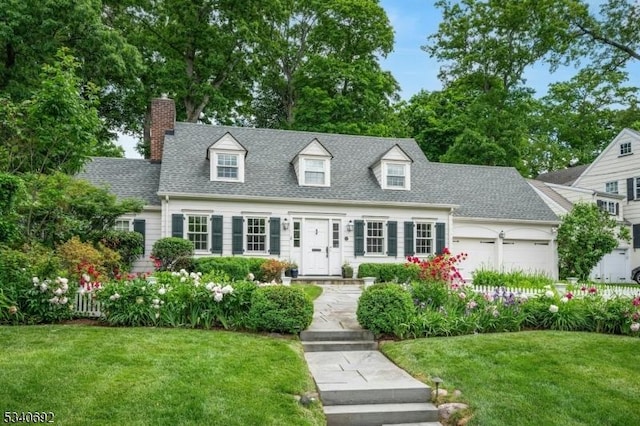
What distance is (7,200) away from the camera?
739cm

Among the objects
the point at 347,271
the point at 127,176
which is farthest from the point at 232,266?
the point at 127,176

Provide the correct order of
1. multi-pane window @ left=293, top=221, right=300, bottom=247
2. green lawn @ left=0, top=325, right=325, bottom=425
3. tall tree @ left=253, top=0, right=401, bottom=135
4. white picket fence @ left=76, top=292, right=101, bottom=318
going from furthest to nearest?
1. tall tree @ left=253, top=0, right=401, bottom=135
2. multi-pane window @ left=293, top=221, right=300, bottom=247
3. white picket fence @ left=76, top=292, right=101, bottom=318
4. green lawn @ left=0, top=325, right=325, bottom=425

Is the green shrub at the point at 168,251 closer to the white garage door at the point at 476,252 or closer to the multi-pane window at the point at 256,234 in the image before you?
the multi-pane window at the point at 256,234

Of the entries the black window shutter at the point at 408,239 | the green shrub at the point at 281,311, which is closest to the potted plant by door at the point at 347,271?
the black window shutter at the point at 408,239

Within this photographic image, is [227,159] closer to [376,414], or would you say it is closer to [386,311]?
[386,311]

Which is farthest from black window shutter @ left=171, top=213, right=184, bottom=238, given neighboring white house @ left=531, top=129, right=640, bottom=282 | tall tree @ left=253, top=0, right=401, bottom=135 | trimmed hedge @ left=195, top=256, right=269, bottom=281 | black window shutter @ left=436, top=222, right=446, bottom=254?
neighboring white house @ left=531, top=129, right=640, bottom=282

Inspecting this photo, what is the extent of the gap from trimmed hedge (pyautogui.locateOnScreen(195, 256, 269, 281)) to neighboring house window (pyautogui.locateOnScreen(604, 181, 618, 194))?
2086 centimetres

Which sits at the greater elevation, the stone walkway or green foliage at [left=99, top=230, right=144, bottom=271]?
green foliage at [left=99, top=230, right=144, bottom=271]

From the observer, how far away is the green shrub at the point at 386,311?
7.75 metres

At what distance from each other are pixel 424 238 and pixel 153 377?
1418 cm

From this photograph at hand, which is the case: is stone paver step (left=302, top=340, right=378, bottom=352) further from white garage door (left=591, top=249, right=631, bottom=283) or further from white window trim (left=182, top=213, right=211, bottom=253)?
white garage door (left=591, top=249, right=631, bottom=283)

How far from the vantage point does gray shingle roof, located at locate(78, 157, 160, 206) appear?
1723cm

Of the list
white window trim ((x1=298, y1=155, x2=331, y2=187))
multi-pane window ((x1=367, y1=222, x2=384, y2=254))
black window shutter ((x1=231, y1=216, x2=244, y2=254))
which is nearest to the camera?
black window shutter ((x1=231, y1=216, x2=244, y2=254))

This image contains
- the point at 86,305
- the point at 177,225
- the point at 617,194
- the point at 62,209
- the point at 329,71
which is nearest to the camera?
the point at 86,305
